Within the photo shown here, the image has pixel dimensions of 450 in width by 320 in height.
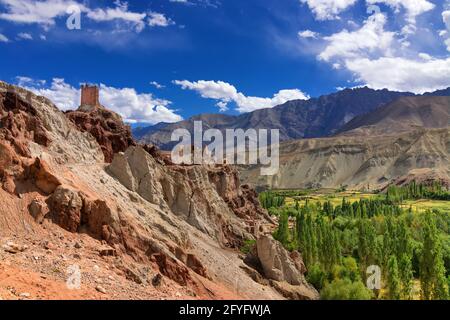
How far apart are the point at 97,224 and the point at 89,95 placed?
49386 millimetres

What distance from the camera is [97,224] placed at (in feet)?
125

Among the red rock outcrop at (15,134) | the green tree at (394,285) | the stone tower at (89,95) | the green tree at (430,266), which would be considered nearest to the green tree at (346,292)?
the green tree at (394,285)

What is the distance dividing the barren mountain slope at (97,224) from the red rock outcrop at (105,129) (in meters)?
0.89

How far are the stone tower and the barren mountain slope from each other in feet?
45.7

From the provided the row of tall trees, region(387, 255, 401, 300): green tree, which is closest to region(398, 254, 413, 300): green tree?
the row of tall trees

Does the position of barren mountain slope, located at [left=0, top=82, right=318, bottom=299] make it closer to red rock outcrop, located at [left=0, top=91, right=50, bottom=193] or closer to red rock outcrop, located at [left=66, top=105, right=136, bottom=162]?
red rock outcrop, located at [left=0, top=91, right=50, bottom=193]

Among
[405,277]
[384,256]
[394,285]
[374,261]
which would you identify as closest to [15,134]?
[394,285]

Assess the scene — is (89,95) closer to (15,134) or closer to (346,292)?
(15,134)

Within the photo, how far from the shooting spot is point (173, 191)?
208ft

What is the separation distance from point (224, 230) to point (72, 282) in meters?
48.6

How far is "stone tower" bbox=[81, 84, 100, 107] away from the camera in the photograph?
268ft

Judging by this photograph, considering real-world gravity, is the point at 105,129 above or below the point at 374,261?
above

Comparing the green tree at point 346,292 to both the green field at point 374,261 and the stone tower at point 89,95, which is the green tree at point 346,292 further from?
the stone tower at point 89,95
